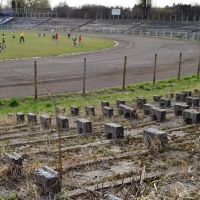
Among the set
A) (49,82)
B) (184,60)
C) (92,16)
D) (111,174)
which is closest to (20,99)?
(49,82)

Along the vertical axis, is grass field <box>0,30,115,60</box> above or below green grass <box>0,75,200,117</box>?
above

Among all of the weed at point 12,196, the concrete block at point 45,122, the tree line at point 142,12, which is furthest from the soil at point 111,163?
the tree line at point 142,12

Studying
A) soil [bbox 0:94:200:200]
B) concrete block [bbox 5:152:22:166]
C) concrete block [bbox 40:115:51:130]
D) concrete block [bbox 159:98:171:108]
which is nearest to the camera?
soil [bbox 0:94:200:200]

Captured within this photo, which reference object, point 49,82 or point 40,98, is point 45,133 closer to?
point 40,98

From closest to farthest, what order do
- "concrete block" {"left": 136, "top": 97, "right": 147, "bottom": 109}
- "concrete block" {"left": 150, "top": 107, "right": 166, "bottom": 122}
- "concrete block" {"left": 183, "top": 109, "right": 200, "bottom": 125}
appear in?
"concrete block" {"left": 183, "top": 109, "right": 200, "bottom": 125}, "concrete block" {"left": 150, "top": 107, "right": 166, "bottom": 122}, "concrete block" {"left": 136, "top": 97, "right": 147, "bottom": 109}

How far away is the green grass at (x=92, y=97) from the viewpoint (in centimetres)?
1412

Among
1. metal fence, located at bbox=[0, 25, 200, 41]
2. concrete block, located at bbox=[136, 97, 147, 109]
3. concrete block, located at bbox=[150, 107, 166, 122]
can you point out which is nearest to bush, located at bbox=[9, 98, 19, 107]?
concrete block, located at bbox=[136, 97, 147, 109]

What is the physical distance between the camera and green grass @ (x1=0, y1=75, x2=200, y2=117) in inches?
556

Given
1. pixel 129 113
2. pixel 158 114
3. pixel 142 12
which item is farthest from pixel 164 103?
pixel 142 12

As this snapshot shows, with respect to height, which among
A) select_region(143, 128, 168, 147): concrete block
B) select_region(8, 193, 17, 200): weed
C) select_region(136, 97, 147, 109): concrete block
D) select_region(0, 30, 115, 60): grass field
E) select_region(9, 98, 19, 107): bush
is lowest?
select_region(9, 98, 19, 107): bush

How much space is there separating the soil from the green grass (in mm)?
4533

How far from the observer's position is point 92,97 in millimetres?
16469

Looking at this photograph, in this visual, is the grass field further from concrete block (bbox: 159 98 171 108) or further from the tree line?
the tree line

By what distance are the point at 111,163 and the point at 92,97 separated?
35.3ft
